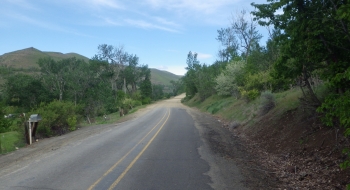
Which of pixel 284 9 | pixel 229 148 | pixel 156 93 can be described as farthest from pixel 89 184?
pixel 156 93

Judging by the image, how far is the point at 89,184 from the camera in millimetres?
7480

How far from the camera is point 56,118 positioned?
22.7 meters

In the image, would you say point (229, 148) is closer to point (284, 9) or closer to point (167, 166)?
point (167, 166)

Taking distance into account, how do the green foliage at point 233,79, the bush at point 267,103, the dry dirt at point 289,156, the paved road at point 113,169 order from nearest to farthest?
the paved road at point 113,169
the dry dirt at point 289,156
the bush at point 267,103
the green foliage at point 233,79

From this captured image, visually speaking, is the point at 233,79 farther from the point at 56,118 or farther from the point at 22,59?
the point at 22,59

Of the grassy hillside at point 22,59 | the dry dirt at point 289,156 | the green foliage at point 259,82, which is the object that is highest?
the grassy hillside at point 22,59

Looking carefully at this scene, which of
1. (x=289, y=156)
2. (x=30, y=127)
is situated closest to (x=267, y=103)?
(x=289, y=156)

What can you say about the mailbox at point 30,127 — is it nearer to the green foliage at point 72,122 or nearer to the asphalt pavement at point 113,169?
the asphalt pavement at point 113,169

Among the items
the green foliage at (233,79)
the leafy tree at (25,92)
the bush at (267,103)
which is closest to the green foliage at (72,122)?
the bush at (267,103)

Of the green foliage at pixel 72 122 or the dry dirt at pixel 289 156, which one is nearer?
the dry dirt at pixel 289 156

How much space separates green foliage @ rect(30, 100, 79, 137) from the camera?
69.7ft

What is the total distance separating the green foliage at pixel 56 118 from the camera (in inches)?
836

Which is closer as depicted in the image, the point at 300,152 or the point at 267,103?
the point at 300,152

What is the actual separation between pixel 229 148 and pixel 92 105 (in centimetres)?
3863
